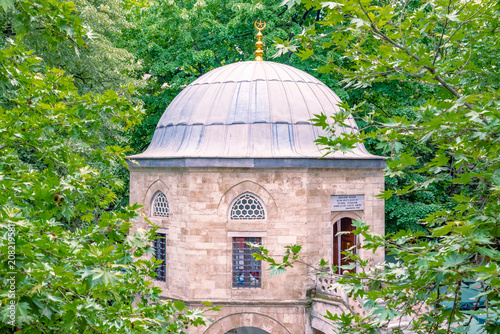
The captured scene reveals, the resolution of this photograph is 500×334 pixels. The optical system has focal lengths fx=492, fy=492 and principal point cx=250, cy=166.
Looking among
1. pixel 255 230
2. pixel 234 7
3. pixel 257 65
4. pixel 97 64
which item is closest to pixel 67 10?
pixel 255 230

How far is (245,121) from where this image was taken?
49.6ft

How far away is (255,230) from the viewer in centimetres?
1427

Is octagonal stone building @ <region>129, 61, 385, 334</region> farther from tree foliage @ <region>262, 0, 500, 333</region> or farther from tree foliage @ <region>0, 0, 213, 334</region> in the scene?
tree foliage @ <region>262, 0, 500, 333</region>

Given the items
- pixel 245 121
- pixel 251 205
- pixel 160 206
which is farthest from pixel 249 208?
pixel 160 206

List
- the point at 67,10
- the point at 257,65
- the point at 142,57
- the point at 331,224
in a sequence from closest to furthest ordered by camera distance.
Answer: the point at 67,10 → the point at 331,224 → the point at 257,65 → the point at 142,57

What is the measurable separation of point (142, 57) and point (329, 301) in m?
15.9

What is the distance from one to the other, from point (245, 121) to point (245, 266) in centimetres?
436

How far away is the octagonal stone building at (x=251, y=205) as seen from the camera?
1416 cm

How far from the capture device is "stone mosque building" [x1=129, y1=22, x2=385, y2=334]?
1415cm

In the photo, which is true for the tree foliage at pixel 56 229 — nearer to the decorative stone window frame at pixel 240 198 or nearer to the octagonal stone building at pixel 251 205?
the octagonal stone building at pixel 251 205

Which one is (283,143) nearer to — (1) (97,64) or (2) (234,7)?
(1) (97,64)

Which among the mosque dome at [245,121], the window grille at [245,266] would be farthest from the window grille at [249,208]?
the mosque dome at [245,121]

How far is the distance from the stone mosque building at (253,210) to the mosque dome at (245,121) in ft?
0.12

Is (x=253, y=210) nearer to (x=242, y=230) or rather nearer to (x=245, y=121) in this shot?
(x=242, y=230)
